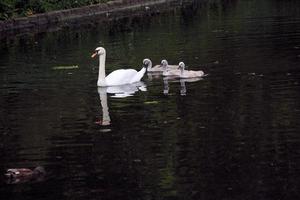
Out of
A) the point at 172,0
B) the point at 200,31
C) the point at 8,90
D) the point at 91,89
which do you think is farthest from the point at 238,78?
the point at 172,0

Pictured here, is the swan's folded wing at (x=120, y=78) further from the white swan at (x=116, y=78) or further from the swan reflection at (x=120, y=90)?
the swan reflection at (x=120, y=90)

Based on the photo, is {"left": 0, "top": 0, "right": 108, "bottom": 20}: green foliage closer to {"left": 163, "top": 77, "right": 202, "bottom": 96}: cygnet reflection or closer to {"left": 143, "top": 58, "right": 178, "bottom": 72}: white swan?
{"left": 143, "top": 58, "right": 178, "bottom": 72}: white swan

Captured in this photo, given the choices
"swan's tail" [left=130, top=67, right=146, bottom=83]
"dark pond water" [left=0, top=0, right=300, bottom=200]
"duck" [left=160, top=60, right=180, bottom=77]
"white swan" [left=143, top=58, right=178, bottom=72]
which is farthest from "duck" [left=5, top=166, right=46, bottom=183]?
"white swan" [left=143, top=58, right=178, bottom=72]

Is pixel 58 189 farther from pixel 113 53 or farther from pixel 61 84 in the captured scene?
pixel 113 53

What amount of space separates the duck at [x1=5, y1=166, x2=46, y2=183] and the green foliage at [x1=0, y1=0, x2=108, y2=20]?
27.9m

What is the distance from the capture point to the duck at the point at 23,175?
11.1 m

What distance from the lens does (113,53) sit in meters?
26.1

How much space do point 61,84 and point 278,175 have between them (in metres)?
9.54

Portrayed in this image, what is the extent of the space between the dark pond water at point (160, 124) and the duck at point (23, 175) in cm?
16

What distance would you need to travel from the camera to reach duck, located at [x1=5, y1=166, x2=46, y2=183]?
1106 cm

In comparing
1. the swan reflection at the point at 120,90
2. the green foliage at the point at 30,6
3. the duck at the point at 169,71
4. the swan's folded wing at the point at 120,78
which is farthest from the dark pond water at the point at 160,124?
the green foliage at the point at 30,6

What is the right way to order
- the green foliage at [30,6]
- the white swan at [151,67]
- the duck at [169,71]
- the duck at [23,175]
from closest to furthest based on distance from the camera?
the duck at [23,175] < the duck at [169,71] < the white swan at [151,67] < the green foliage at [30,6]

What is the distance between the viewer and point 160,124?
46.5 feet

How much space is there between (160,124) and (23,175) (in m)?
3.61
